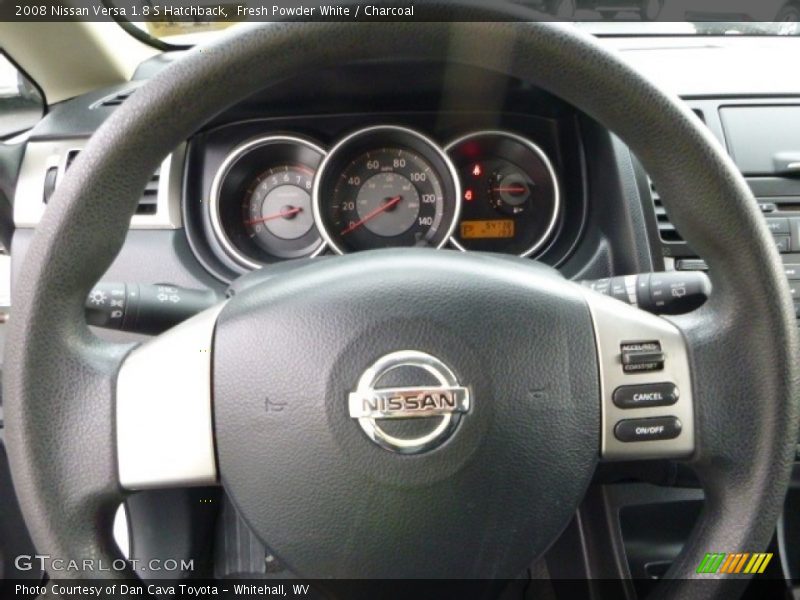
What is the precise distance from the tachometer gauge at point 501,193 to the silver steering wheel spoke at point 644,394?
33.8 inches

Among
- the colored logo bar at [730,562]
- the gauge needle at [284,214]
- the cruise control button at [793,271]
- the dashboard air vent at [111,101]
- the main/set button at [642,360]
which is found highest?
the dashboard air vent at [111,101]

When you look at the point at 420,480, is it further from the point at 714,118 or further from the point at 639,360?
the point at 714,118

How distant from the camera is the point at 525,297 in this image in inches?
39.8

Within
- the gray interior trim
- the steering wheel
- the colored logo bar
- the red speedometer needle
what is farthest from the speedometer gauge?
the colored logo bar

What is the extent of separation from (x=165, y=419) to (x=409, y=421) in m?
0.27

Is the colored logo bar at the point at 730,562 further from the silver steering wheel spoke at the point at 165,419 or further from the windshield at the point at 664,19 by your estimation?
the windshield at the point at 664,19

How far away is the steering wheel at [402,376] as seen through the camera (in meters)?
0.92

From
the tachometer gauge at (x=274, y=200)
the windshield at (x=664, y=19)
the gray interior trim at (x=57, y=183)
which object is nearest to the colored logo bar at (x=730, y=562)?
the tachometer gauge at (x=274, y=200)

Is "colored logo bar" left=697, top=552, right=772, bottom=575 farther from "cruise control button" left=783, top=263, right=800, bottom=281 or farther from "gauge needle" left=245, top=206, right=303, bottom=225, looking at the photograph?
"gauge needle" left=245, top=206, right=303, bottom=225

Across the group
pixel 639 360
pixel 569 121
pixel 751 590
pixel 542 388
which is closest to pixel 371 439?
pixel 542 388

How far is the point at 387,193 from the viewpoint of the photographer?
6.45ft

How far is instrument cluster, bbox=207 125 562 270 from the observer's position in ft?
6.17

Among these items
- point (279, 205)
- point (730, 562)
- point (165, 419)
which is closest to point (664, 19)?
point (279, 205)

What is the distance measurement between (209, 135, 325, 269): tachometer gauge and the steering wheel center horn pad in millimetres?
925
